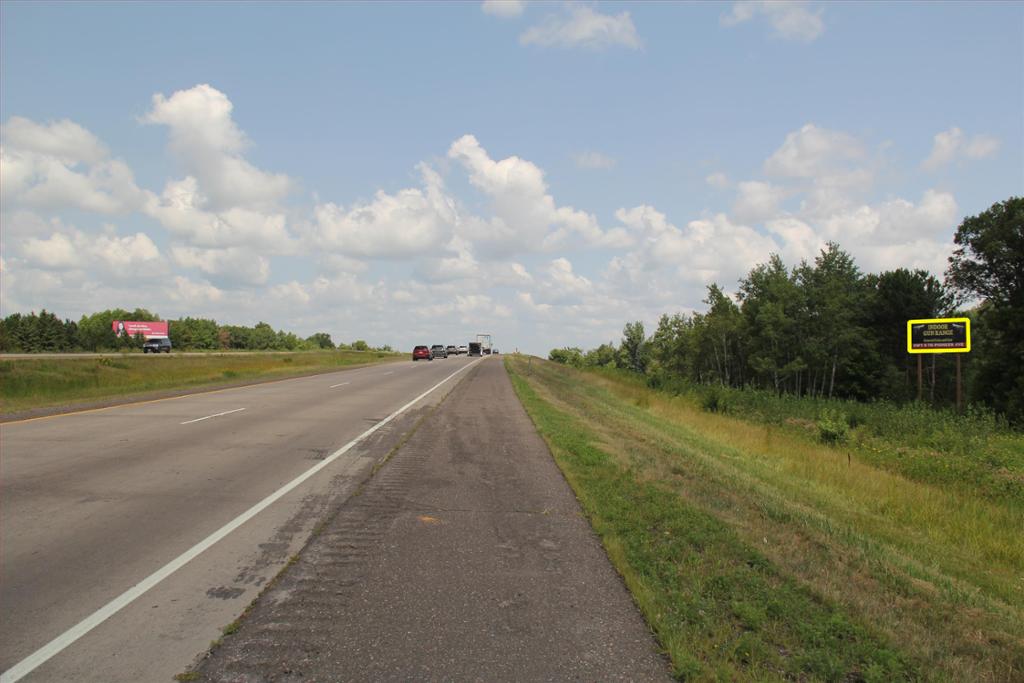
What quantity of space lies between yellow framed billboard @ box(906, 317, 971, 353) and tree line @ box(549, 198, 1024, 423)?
6253 millimetres

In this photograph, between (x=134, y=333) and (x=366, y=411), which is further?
(x=134, y=333)

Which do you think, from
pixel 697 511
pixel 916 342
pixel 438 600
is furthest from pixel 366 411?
pixel 916 342

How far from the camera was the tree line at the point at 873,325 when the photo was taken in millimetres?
47875

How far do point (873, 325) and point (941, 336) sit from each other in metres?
35.1

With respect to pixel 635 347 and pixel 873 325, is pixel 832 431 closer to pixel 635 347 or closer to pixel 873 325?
pixel 873 325

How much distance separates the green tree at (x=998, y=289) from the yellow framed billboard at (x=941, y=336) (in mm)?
8117

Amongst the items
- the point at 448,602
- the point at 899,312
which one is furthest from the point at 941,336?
the point at 448,602

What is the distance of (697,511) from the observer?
24.9 ft

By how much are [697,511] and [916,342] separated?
128 ft

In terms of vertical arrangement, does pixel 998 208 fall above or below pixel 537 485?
above

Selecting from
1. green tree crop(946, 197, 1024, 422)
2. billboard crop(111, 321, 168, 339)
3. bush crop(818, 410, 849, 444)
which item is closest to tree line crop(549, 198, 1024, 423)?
green tree crop(946, 197, 1024, 422)

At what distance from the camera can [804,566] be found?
5977 millimetres

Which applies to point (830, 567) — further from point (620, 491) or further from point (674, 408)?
point (674, 408)

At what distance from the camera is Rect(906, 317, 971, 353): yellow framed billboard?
37812 mm
